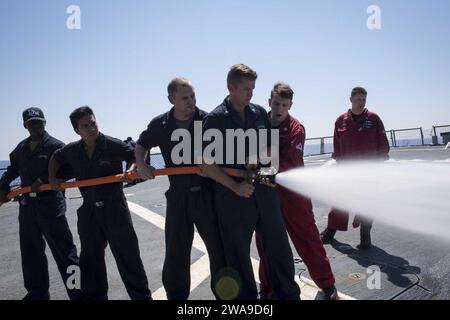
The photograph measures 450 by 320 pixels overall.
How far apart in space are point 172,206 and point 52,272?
8.84 ft

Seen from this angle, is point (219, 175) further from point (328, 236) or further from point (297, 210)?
point (328, 236)

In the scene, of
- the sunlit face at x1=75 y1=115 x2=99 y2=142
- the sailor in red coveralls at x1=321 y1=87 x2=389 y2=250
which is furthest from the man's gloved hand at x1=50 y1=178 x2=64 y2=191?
the sailor in red coveralls at x1=321 y1=87 x2=389 y2=250

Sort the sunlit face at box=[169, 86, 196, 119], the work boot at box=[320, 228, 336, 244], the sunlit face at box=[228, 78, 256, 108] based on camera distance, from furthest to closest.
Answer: the work boot at box=[320, 228, 336, 244], the sunlit face at box=[169, 86, 196, 119], the sunlit face at box=[228, 78, 256, 108]

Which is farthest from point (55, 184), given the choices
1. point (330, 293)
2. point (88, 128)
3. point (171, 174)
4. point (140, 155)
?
point (330, 293)

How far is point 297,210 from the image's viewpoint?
10.5 ft

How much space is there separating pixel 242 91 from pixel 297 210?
1.28 meters

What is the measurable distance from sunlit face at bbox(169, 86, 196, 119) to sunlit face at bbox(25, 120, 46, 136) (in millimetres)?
1806

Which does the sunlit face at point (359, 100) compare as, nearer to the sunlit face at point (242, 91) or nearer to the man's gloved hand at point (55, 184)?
the sunlit face at point (242, 91)

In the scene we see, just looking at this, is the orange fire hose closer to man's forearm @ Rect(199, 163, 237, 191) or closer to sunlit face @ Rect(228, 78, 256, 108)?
man's forearm @ Rect(199, 163, 237, 191)

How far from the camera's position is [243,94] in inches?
108

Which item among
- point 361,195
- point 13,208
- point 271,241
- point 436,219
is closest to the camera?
point 271,241

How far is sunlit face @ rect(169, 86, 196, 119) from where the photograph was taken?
2.96m
